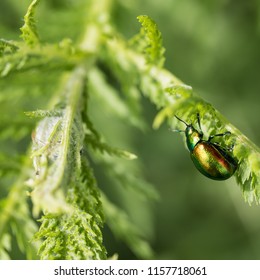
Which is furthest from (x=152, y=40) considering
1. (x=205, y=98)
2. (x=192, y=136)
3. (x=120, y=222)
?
(x=205, y=98)

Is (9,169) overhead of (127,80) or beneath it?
beneath

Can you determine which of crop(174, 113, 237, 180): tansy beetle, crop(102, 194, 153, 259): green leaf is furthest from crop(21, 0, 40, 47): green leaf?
crop(102, 194, 153, 259): green leaf

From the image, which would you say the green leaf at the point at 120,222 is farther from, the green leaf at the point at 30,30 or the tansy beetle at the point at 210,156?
the green leaf at the point at 30,30

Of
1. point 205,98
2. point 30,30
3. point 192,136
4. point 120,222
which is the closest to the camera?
point 30,30

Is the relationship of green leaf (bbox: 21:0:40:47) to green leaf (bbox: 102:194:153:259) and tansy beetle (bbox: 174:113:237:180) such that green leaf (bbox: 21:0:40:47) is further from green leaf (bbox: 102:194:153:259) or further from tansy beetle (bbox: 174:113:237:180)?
green leaf (bbox: 102:194:153:259)

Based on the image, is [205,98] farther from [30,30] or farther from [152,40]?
[30,30]

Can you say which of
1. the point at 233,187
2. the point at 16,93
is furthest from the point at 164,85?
the point at 233,187
